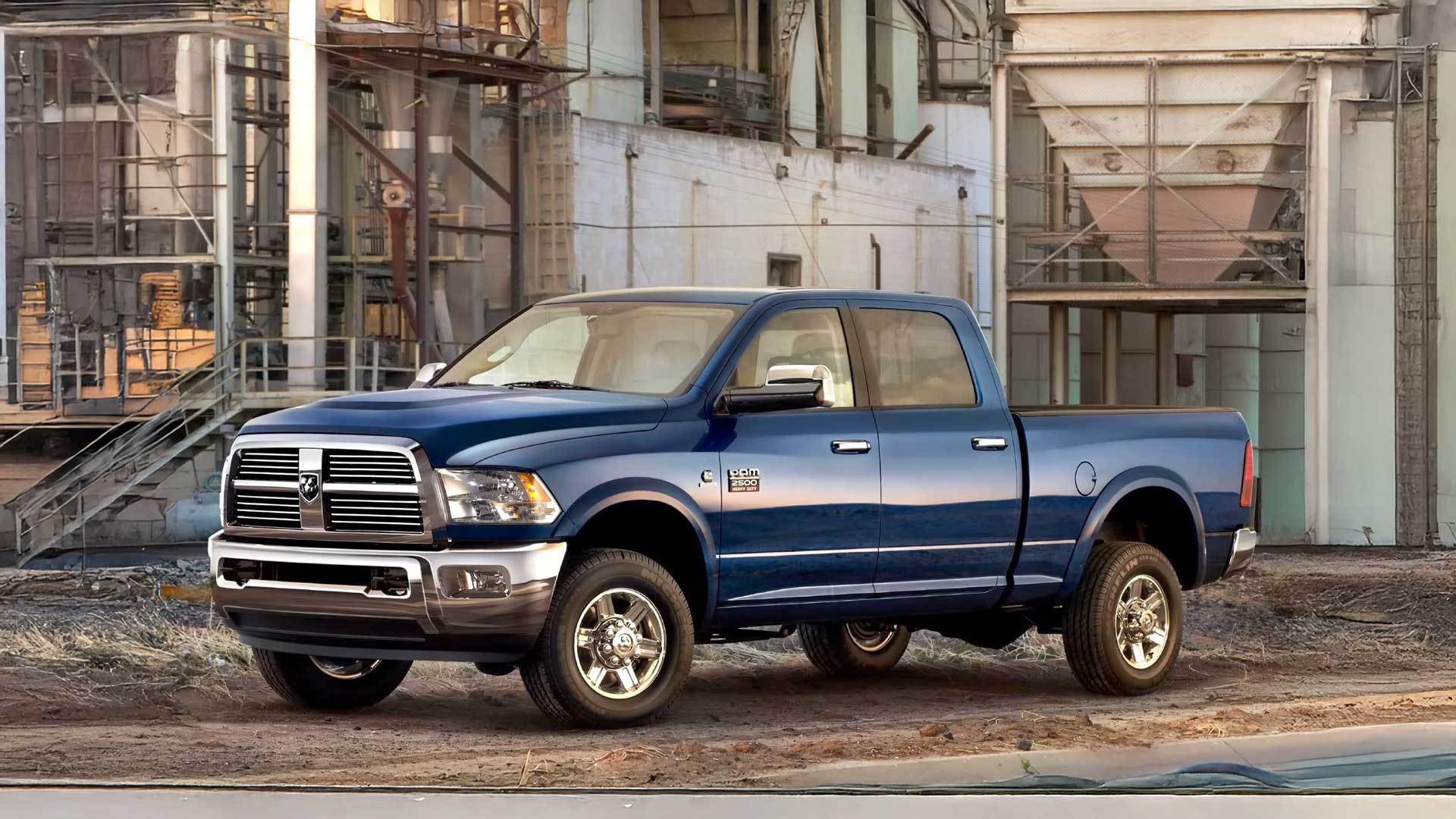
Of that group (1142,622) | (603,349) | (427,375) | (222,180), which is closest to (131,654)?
(427,375)

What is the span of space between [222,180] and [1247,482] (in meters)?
27.1

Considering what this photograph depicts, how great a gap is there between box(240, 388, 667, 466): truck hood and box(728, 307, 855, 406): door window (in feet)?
2.23

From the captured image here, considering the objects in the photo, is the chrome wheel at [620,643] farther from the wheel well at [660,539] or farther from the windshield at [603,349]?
the windshield at [603,349]

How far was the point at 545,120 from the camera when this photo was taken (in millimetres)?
40125

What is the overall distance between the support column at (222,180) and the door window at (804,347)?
27.4 meters

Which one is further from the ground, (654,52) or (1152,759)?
(654,52)

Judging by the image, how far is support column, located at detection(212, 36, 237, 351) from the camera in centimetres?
3697

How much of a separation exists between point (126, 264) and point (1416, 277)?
21337mm

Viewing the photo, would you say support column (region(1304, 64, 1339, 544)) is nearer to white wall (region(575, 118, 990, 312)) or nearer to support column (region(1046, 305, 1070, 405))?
support column (region(1046, 305, 1070, 405))

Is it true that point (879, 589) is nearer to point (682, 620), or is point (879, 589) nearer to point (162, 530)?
point (682, 620)

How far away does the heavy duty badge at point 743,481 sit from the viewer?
→ 33.1ft

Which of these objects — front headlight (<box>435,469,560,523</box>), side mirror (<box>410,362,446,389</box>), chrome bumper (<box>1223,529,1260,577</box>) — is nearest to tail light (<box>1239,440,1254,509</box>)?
chrome bumper (<box>1223,529,1260,577</box>)

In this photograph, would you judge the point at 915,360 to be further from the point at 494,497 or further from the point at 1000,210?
the point at 1000,210

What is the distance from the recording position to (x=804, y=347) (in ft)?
35.4
